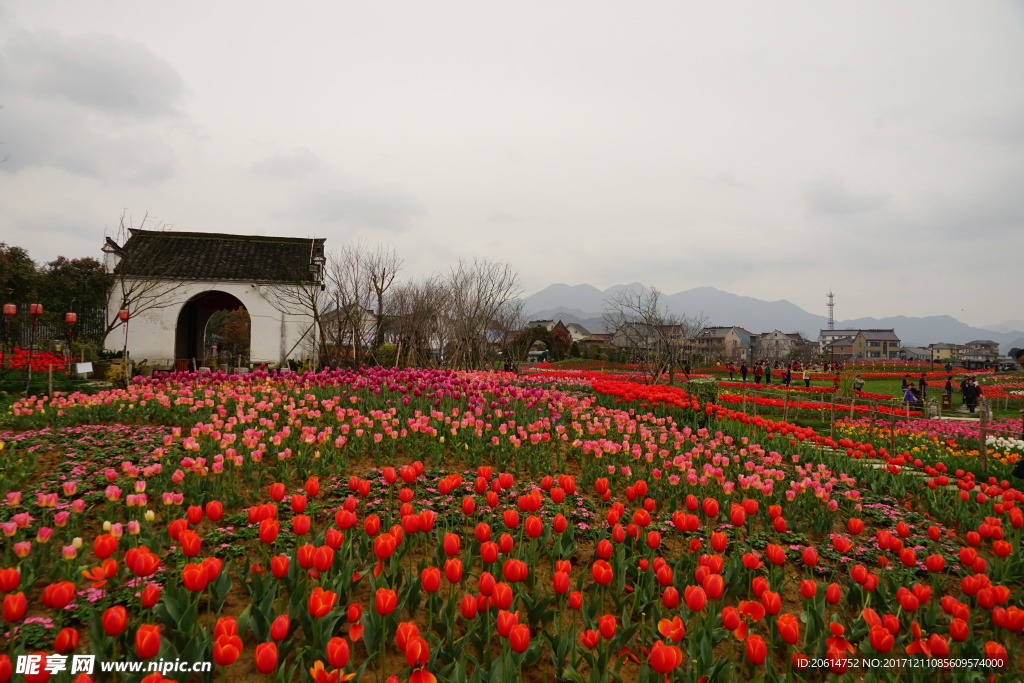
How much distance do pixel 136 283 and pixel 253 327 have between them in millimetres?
5184

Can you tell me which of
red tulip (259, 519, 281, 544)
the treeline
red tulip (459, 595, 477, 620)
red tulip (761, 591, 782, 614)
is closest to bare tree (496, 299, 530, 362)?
the treeline

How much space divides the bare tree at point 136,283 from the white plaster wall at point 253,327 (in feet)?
0.38

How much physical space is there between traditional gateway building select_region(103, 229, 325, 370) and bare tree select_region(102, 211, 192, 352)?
0.13 feet

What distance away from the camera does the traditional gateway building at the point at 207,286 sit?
24.3 metres

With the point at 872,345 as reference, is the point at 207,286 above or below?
below

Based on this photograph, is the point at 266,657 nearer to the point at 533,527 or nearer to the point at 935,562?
the point at 533,527

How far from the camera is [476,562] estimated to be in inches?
162

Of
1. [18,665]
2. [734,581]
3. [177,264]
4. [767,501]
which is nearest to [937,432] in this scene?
[767,501]

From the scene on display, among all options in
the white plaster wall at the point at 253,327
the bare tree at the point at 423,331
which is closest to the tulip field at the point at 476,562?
the bare tree at the point at 423,331

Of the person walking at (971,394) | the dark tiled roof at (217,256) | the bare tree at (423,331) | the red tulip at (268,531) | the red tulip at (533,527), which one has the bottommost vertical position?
the person walking at (971,394)

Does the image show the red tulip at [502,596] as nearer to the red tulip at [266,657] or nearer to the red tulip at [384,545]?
the red tulip at [384,545]

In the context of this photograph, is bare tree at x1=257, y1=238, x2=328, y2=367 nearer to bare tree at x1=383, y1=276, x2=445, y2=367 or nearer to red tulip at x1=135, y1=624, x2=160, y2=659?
bare tree at x1=383, y1=276, x2=445, y2=367

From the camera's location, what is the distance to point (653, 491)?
595 centimetres

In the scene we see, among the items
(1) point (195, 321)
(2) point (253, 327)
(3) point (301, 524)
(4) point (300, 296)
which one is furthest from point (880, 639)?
(1) point (195, 321)
